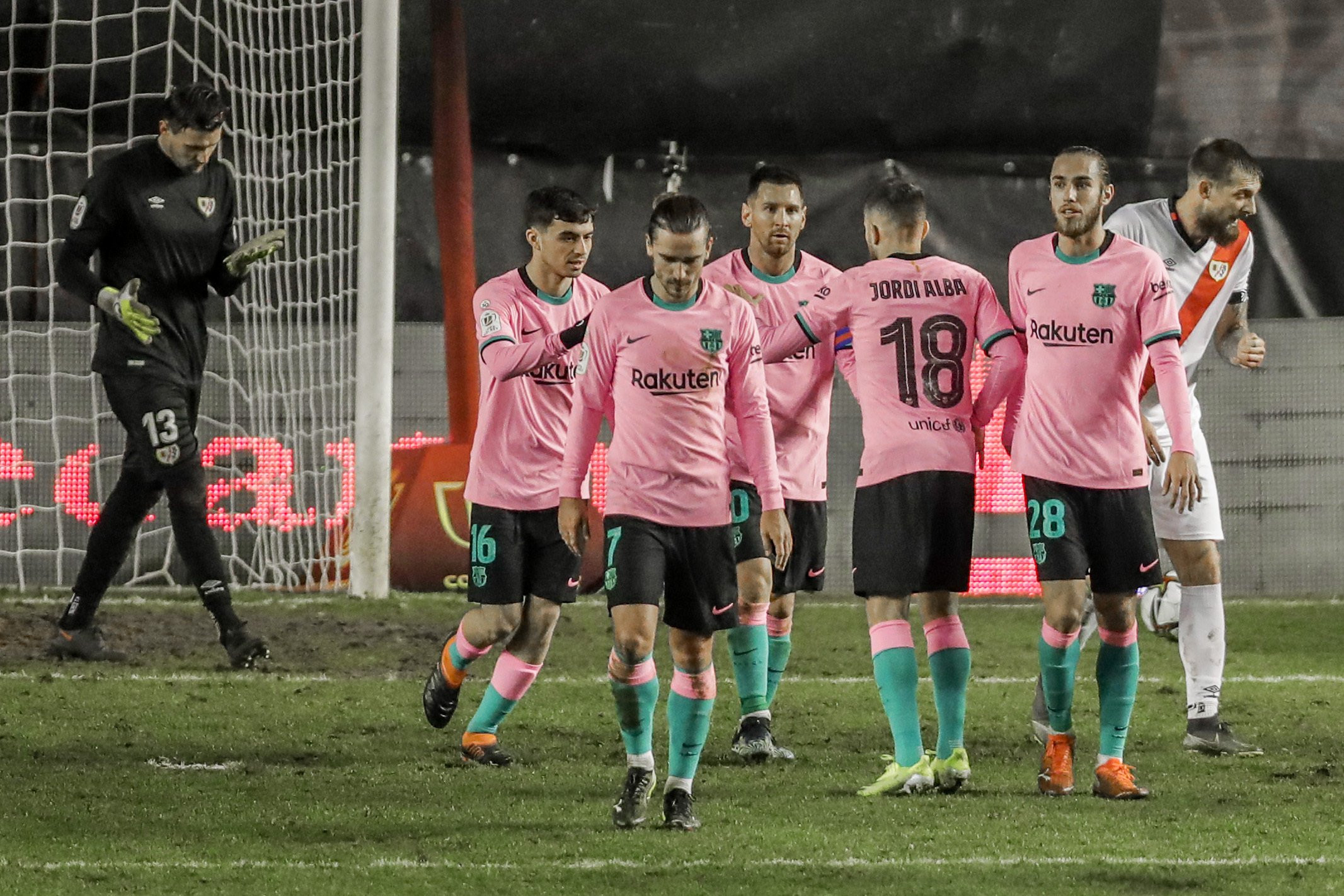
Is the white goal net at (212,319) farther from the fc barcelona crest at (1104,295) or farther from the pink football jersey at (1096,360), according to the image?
the fc barcelona crest at (1104,295)

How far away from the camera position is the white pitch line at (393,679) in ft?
22.1

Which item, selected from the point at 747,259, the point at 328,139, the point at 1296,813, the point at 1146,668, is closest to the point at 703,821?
the point at 1296,813

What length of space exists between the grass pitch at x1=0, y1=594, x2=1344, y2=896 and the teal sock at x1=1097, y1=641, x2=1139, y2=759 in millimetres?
188

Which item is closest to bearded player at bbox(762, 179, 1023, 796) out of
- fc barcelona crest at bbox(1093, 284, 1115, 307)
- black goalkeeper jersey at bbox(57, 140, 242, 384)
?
fc barcelona crest at bbox(1093, 284, 1115, 307)

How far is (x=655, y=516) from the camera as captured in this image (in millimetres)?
4559

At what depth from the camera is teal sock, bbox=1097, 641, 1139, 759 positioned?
4.95 m

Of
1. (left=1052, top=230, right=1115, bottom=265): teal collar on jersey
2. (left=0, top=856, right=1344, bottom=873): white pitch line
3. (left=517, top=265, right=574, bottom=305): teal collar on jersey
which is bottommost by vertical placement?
(left=0, top=856, right=1344, bottom=873): white pitch line

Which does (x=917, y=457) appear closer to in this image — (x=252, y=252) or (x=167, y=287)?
(x=252, y=252)

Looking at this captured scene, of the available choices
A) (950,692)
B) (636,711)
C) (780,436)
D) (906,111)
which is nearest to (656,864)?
(636,711)

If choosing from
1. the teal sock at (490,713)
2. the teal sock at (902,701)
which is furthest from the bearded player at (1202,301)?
the teal sock at (490,713)

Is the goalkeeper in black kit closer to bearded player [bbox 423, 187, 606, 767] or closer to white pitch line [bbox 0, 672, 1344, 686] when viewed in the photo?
white pitch line [bbox 0, 672, 1344, 686]

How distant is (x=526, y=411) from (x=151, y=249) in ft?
6.72

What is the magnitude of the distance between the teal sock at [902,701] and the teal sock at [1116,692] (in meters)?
0.50

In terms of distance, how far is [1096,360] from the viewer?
16.4 feet
